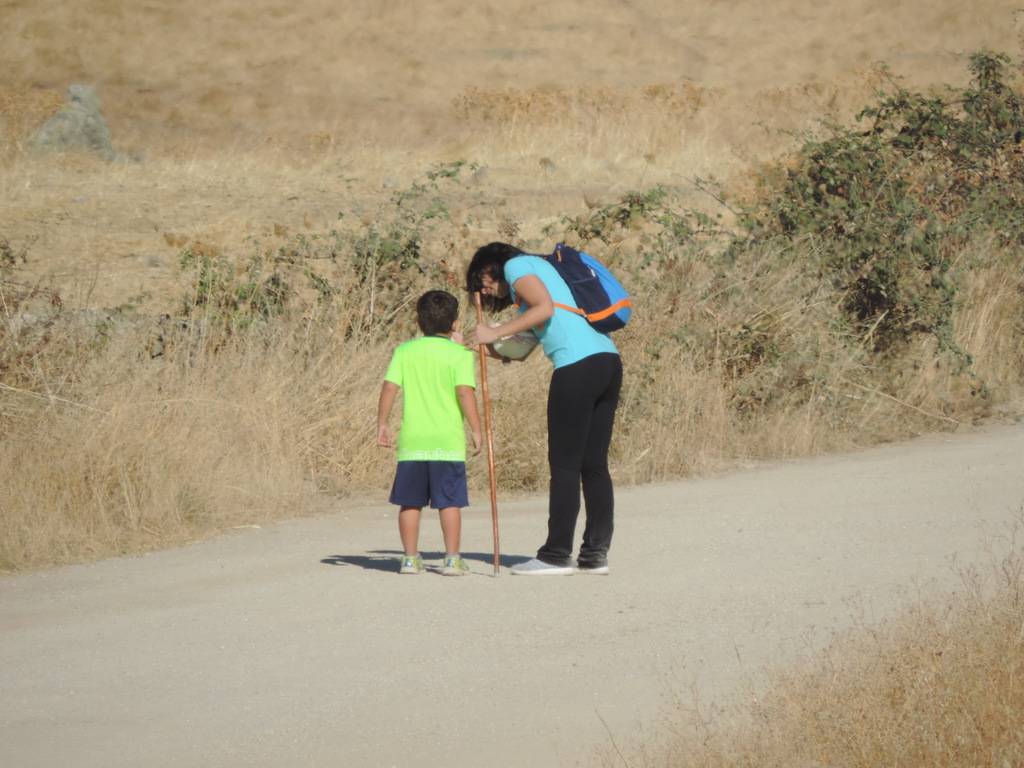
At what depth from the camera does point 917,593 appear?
6.22 meters

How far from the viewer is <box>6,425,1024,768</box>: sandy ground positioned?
15.1 ft

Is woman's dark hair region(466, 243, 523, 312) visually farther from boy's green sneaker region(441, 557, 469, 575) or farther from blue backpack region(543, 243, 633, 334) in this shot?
boy's green sneaker region(441, 557, 469, 575)

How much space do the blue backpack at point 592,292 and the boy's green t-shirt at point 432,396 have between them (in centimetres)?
62

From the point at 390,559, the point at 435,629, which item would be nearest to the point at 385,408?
the point at 390,559

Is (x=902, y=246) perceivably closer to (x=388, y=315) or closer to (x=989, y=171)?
(x=989, y=171)

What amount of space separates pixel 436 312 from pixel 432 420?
53 cm

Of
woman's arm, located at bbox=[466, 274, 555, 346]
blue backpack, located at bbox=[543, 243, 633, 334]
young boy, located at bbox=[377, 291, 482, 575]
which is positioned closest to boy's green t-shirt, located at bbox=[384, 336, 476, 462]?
young boy, located at bbox=[377, 291, 482, 575]

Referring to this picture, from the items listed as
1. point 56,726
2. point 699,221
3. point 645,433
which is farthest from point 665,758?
point 699,221

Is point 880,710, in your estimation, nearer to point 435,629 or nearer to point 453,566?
point 435,629

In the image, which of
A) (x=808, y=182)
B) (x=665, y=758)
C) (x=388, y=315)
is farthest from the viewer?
(x=808, y=182)

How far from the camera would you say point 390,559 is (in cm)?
746

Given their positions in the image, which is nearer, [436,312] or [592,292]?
[592,292]

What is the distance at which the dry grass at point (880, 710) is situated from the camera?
13.6 feet

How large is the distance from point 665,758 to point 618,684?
909 mm
